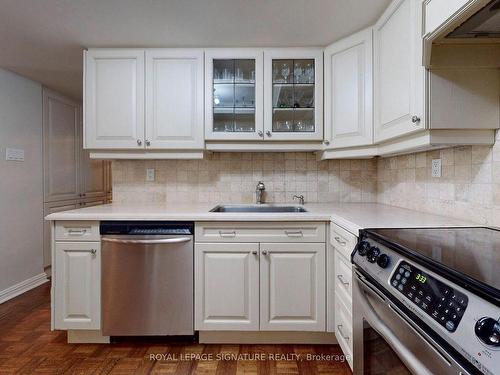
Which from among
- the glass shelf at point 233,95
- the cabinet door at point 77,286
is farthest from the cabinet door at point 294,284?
the cabinet door at point 77,286

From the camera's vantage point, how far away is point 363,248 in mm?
1163

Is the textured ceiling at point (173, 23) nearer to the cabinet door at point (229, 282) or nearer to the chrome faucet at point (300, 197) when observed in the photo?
the chrome faucet at point (300, 197)

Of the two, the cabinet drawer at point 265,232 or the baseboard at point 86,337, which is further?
the baseboard at point 86,337

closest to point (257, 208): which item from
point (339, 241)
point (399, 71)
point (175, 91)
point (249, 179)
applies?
point (249, 179)

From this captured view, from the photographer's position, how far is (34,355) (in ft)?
5.86

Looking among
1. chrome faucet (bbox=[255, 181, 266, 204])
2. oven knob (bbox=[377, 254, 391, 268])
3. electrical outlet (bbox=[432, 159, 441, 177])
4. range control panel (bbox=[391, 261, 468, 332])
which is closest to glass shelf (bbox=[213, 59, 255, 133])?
chrome faucet (bbox=[255, 181, 266, 204])

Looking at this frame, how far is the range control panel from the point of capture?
2.13 feet

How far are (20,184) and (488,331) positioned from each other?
11.6 feet

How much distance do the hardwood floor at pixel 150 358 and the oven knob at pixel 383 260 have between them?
1.00m

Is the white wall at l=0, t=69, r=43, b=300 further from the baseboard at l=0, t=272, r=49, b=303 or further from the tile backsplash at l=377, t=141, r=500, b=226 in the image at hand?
the tile backsplash at l=377, t=141, r=500, b=226

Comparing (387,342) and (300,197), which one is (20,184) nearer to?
(300,197)

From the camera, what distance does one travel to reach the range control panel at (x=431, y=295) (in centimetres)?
65

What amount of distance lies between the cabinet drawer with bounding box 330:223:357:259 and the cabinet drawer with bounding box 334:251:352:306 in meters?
0.05

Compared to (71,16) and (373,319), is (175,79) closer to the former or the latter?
(71,16)
